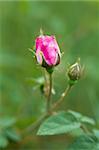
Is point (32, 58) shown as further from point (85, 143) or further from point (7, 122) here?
point (85, 143)

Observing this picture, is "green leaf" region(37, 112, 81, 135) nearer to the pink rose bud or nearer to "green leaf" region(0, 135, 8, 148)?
the pink rose bud

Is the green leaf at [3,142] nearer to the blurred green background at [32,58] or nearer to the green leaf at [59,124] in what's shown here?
the blurred green background at [32,58]

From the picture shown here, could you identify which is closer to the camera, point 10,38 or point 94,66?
point 94,66

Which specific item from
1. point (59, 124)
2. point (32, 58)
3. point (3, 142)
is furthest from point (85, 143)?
point (32, 58)

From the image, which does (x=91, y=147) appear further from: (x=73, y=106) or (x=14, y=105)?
(x=73, y=106)

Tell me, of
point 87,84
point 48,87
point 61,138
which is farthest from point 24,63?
point 48,87

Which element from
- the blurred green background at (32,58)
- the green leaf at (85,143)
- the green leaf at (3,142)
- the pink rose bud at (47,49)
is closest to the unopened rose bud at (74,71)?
the pink rose bud at (47,49)
